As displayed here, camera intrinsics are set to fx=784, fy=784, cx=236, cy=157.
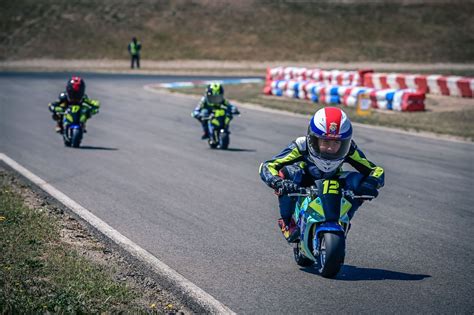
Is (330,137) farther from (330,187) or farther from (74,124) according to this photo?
(74,124)

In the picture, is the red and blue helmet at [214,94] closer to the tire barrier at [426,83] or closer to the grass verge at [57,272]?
the grass verge at [57,272]

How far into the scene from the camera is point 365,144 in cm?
1797

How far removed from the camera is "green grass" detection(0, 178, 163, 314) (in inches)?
A: 231

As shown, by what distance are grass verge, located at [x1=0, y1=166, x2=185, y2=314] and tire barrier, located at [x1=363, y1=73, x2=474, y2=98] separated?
2101cm

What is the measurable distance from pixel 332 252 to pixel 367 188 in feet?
2.21

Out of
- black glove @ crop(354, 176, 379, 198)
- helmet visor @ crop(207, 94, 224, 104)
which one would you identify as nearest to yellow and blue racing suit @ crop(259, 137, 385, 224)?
black glove @ crop(354, 176, 379, 198)

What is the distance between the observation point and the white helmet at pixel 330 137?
22.8 feet

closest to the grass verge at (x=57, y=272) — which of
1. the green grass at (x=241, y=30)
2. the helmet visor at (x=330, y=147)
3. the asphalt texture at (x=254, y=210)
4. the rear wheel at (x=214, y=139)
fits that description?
the asphalt texture at (x=254, y=210)

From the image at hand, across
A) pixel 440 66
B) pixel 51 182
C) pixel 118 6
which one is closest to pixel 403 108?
pixel 51 182

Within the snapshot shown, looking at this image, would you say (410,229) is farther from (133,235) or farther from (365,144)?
(365,144)

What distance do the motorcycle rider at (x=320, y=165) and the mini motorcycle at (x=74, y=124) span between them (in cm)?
1009

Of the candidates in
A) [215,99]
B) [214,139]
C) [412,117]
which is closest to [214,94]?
[215,99]

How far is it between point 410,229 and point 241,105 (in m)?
19.7

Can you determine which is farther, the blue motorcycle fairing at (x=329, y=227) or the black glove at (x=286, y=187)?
the black glove at (x=286, y=187)
